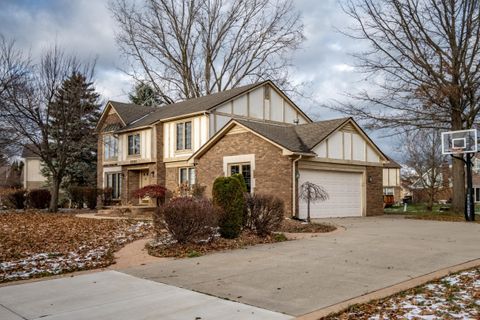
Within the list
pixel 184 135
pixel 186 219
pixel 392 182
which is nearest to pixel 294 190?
pixel 186 219

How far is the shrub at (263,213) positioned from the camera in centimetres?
1348

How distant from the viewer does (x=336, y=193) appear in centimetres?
2256

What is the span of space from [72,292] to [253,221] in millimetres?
6985

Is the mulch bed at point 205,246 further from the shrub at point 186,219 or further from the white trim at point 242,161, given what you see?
the white trim at point 242,161

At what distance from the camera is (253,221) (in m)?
13.6

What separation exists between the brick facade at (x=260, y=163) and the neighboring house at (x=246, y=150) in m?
0.04

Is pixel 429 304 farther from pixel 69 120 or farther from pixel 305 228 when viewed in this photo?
pixel 69 120

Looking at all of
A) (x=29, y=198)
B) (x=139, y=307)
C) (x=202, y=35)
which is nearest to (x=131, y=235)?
(x=139, y=307)

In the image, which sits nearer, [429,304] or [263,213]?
[429,304]

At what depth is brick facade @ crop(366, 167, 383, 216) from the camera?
79.6 feet

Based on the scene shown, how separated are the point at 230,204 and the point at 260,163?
27.8 ft

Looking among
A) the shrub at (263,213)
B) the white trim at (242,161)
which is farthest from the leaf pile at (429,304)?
the white trim at (242,161)

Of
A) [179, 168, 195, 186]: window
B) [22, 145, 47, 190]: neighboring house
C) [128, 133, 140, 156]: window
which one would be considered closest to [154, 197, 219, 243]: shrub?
[179, 168, 195, 186]: window

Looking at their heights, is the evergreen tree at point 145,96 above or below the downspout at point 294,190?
above
